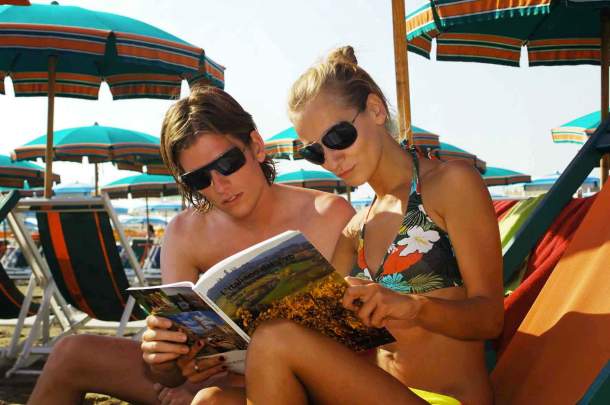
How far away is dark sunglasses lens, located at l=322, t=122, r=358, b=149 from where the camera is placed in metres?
1.90

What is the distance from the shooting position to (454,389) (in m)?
1.75

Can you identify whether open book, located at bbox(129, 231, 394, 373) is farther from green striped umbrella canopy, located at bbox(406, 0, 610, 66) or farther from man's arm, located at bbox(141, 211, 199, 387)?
green striped umbrella canopy, located at bbox(406, 0, 610, 66)

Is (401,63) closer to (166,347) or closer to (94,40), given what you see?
(166,347)

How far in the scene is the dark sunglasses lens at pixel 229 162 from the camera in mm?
2122

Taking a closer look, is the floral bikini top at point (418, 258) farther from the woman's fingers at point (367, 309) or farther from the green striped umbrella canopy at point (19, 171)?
the green striped umbrella canopy at point (19, 171)

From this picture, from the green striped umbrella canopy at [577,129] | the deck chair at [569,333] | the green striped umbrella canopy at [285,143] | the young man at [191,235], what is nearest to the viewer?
the deck chair at [569,333]

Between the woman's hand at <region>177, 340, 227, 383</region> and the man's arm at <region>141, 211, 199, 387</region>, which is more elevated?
the man's arm at <region>141, 211, 199, 387</region>

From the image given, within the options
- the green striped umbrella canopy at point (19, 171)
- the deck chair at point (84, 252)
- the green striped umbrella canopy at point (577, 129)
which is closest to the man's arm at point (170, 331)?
the deck chair at point (84, 252)

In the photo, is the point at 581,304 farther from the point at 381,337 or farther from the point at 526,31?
the point at 526,31

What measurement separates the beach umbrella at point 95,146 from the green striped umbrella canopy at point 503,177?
30.8 feet

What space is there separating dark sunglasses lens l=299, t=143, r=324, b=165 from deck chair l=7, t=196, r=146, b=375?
11.1 ft

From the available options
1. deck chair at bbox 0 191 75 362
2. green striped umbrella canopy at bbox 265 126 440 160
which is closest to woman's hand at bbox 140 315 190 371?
deck chair at bbox 0 191 75 362

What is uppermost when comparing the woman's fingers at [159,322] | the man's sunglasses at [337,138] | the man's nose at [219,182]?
the man's sunglasses at [337,138]

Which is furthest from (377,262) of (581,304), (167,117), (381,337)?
(167,117)
